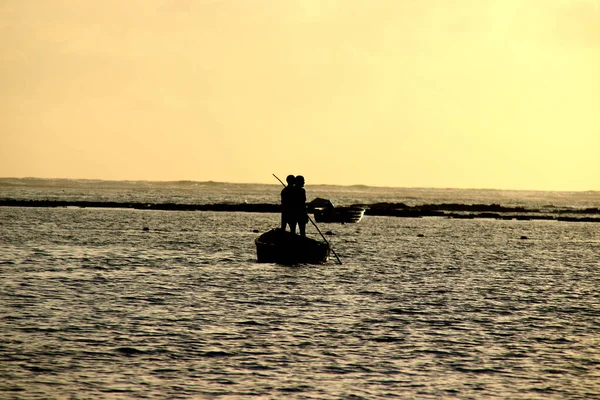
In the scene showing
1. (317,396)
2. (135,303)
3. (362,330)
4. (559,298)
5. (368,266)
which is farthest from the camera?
(368,266)

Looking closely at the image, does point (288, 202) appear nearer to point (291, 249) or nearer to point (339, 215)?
point (291, 249)

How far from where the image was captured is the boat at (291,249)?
3431 cm

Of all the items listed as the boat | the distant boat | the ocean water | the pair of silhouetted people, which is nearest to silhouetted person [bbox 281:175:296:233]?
the pair of silhouetted people

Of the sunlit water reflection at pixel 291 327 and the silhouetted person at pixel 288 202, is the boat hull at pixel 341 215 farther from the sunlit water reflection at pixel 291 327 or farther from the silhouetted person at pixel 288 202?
the silhouetted person at pixel 288 202

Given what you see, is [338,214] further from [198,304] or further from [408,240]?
[198,304]

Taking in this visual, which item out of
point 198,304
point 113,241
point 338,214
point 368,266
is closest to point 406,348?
point 198,304

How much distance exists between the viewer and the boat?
34.3m

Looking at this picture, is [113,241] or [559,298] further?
[113,241]

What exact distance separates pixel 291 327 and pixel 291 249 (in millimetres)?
14010

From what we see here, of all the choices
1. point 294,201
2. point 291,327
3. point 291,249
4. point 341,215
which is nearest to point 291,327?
point 291,327

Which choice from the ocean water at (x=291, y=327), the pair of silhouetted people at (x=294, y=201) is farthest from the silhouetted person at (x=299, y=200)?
the ocean water at (x=291, y=327)

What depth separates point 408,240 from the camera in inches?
2394

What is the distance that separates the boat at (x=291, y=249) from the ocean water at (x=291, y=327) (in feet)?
1.99

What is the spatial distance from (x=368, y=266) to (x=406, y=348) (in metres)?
20.6
